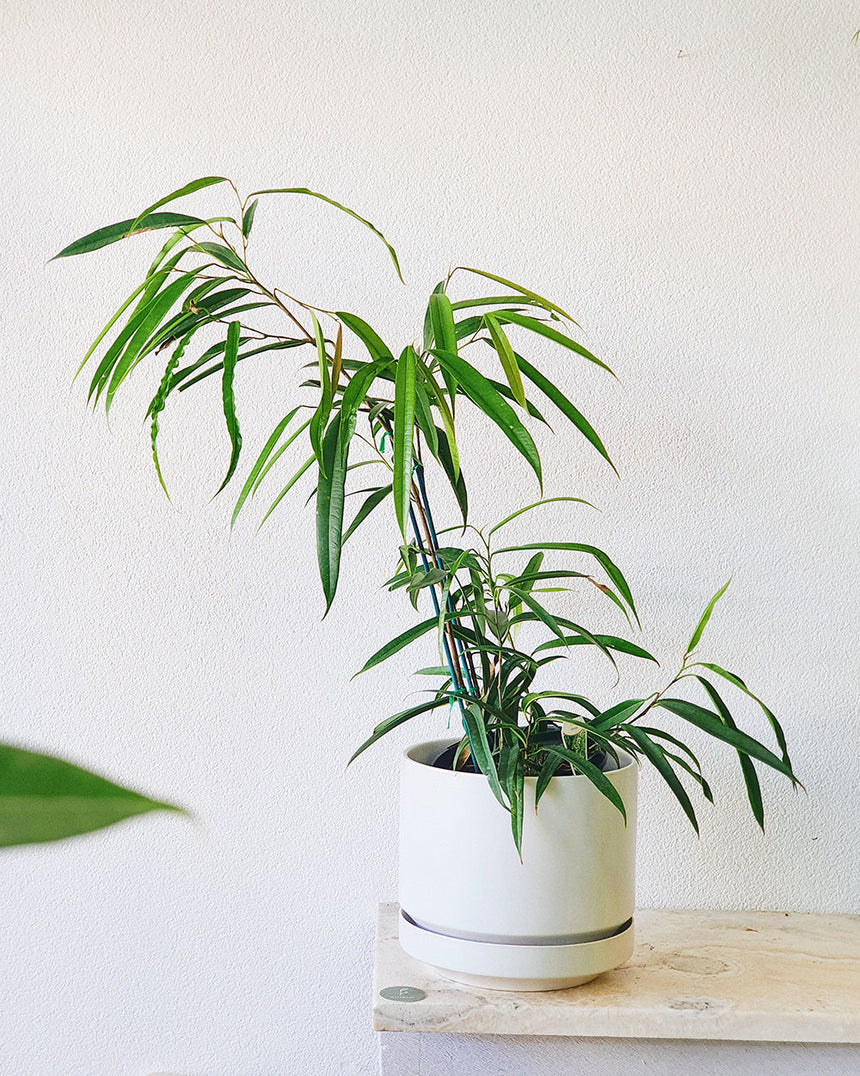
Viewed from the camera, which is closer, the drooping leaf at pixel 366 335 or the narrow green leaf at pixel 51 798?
the narrow green leaf at pixel 51 798

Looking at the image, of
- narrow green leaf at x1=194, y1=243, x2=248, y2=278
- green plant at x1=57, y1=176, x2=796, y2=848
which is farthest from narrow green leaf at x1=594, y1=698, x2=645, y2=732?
narrow green leaf at x1=194, y1=243, x2=248, y2=278

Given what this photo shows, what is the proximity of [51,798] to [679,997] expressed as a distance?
93 cm

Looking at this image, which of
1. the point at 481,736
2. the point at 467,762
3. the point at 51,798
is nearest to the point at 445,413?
the point at 481,736

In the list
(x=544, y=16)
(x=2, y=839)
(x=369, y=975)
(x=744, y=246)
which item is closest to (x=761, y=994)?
(x=369, y=975)

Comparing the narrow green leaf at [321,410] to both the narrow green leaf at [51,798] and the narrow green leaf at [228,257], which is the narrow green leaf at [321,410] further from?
the narrow green leaf at [51,798]

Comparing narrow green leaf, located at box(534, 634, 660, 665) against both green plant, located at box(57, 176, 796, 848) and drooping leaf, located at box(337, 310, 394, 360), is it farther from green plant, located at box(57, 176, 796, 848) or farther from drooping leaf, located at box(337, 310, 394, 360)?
drooping leaf, located at box(337, 310, 394, 360)

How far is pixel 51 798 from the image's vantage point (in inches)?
5.0

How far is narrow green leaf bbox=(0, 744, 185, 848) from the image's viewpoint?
0.12 meters

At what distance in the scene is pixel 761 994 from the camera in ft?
3.05

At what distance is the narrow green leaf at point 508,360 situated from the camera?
0.77 metres

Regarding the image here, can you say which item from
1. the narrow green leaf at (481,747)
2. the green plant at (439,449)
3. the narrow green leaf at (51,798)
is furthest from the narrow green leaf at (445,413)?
the narrow green leaf at (51,798)

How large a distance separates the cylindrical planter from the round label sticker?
0.03 m

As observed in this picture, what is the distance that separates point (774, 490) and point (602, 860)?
51 cm

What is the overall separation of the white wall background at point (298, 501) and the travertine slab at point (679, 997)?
125 millimetres
